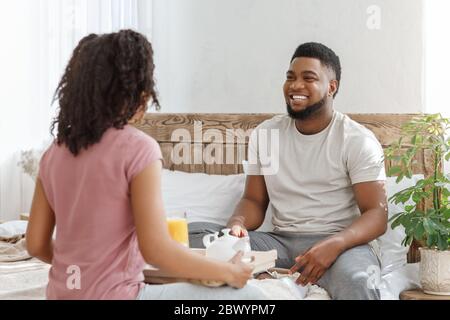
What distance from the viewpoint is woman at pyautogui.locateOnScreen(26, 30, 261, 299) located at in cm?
137

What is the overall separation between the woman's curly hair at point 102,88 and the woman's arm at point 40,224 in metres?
0.13

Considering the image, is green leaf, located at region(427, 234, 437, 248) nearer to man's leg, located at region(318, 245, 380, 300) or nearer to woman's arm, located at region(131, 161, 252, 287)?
man's leg, located at region(318, 245, 380, 300)

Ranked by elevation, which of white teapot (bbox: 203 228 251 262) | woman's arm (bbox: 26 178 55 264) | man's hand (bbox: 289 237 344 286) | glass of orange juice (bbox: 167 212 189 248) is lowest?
man's hand (bbox: 289 237 344 286)

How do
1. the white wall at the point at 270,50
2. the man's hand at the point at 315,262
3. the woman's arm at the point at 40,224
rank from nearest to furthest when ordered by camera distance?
the woman's arm at the point at 40,224 < the man's hand at the point at 315,262 < the white wall at the point at 270,50

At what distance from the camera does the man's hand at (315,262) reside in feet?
6.66

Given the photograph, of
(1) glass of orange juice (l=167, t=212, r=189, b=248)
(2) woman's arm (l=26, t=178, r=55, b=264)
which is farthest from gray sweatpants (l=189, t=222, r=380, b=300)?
(2) woman's arm (l=26, t=178, r=55, b=264)

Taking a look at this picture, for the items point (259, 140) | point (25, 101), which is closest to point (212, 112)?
point (259, 140)

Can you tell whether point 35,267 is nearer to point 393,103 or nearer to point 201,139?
point 201,139

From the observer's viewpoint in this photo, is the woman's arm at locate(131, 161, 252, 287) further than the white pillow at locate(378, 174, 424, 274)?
No

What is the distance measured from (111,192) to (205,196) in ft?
4.71

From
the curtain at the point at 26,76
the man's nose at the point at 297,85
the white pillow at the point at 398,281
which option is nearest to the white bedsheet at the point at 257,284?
the white pillow at the point at 398,281

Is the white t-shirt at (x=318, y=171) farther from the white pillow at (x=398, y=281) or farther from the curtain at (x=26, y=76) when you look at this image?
the curtain at (x=26, y=76)

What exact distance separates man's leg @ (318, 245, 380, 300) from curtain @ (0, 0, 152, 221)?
77.7 inches

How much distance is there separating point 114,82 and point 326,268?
36.7 inches
